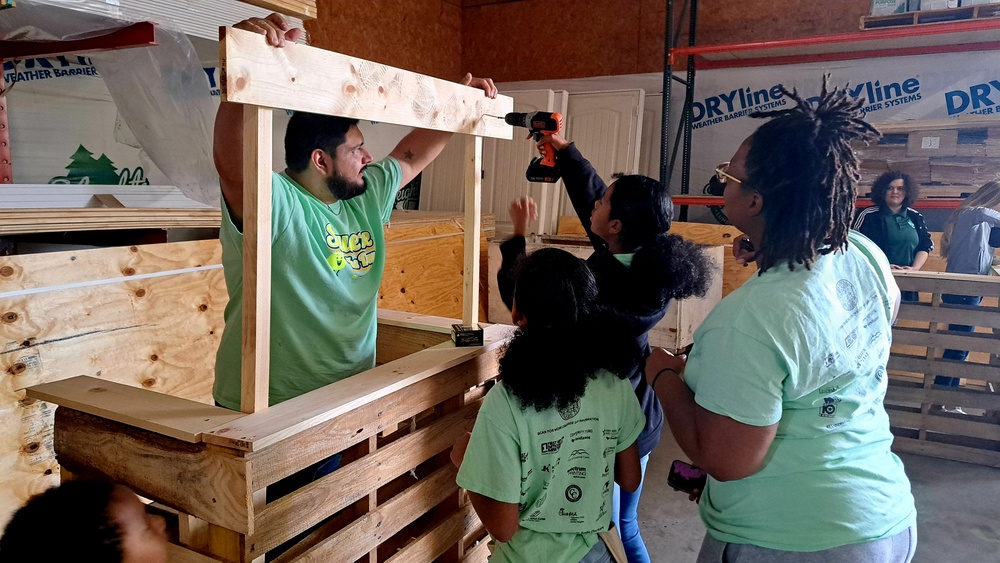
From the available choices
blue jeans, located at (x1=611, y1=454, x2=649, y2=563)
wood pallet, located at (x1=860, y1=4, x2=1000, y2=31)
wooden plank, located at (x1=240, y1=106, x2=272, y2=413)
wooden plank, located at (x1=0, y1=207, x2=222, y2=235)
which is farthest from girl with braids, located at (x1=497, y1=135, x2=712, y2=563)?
wood pallet, located at (x1=860, y1=4, x2=1000, y2=31)

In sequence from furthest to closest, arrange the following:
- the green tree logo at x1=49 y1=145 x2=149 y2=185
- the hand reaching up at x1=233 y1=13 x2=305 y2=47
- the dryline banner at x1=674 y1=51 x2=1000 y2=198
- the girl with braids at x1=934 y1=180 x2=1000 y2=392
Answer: the dryline banner at x1=674 y1=51 x2=1000 y2=198 < the girl with braids at x1=934 y1=180 x2=1000 y2=392 < the green tree logo at x1=49 y1=145 x2=149 y2=185 < the hand reaching up at x1=233 y1=13 x2=305 y2=47

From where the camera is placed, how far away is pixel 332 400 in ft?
4.56

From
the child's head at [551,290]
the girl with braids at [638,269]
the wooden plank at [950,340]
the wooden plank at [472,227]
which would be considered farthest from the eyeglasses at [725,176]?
the wooden plank at [950,340]

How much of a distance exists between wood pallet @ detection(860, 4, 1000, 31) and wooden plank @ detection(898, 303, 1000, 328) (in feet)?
7.20

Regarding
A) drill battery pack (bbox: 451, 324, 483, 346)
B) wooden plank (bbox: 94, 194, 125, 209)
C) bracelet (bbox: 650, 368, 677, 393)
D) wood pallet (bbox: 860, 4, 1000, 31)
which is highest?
wood pallet (bbox: 860, 4, 1000, 31)

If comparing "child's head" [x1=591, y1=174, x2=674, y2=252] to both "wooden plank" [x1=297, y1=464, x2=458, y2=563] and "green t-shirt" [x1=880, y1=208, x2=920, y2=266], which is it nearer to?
"wooden plank" [x1=297, y1=464, x2=458, y2=563]

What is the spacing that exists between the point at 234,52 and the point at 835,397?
127 centimetres

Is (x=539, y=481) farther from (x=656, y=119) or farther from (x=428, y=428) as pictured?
(x=656, y=119)

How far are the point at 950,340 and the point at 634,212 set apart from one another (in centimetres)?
325

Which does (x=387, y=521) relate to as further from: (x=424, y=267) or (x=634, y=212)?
(x=424, y=267)

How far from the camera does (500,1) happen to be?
6.86 m

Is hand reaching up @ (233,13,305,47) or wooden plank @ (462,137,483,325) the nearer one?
hand reaching up @ (233,13,305,47)

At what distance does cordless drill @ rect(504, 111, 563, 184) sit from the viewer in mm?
2182

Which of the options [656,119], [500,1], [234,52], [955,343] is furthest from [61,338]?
[500,1]
